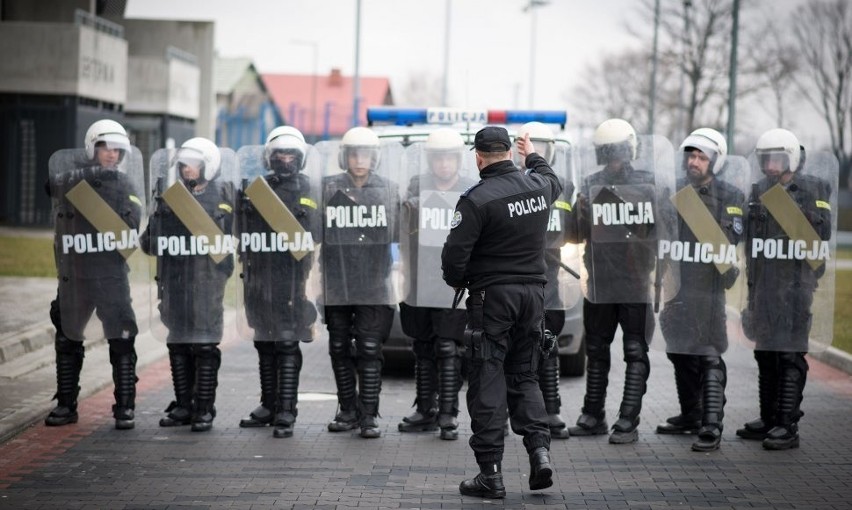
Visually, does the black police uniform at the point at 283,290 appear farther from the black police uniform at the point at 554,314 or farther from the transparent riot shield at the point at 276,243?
the black police uniform at the point at 554,314

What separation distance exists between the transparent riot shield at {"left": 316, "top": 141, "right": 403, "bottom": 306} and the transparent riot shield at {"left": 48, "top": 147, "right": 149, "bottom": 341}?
1248mm

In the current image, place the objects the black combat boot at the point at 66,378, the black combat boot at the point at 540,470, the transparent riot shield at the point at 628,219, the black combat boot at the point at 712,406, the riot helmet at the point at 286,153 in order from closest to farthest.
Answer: the black combat boot at the point at 540,470 < the black combat boot at the point at 712,406 < the transparent riot shield at the point at 628,219 < the riot helmet at the point at 286,153 < the black combat boot at the point at 66,378

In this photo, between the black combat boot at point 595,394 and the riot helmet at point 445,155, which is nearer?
the riot helmet at point 445,155

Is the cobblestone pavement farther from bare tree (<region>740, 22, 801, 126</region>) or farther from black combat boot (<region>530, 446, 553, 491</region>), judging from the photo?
bare tree (<region>740, 22, 801, 126</region>)

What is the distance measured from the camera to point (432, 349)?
8.40 meters

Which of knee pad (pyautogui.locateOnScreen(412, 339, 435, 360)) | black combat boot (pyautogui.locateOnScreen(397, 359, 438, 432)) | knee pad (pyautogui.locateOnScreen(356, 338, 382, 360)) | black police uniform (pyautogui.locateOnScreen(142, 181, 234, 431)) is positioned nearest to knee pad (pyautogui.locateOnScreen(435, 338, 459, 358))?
knee pad (pyautogui.locateOnScreen(412, 339, 435, 360))

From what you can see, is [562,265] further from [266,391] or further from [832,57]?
[832,57]

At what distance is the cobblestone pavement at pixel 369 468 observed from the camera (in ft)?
21.0

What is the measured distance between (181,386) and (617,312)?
9.70ft

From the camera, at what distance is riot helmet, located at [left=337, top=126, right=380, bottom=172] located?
822 centimetres

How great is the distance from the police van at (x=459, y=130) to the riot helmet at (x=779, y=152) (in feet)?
7.65

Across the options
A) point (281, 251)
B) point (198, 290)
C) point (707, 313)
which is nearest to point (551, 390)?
point (707, 313)

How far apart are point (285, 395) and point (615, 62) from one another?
5877cm

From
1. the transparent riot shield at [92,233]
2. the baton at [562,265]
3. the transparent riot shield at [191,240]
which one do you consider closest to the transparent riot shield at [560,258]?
the baton at [562,265]
